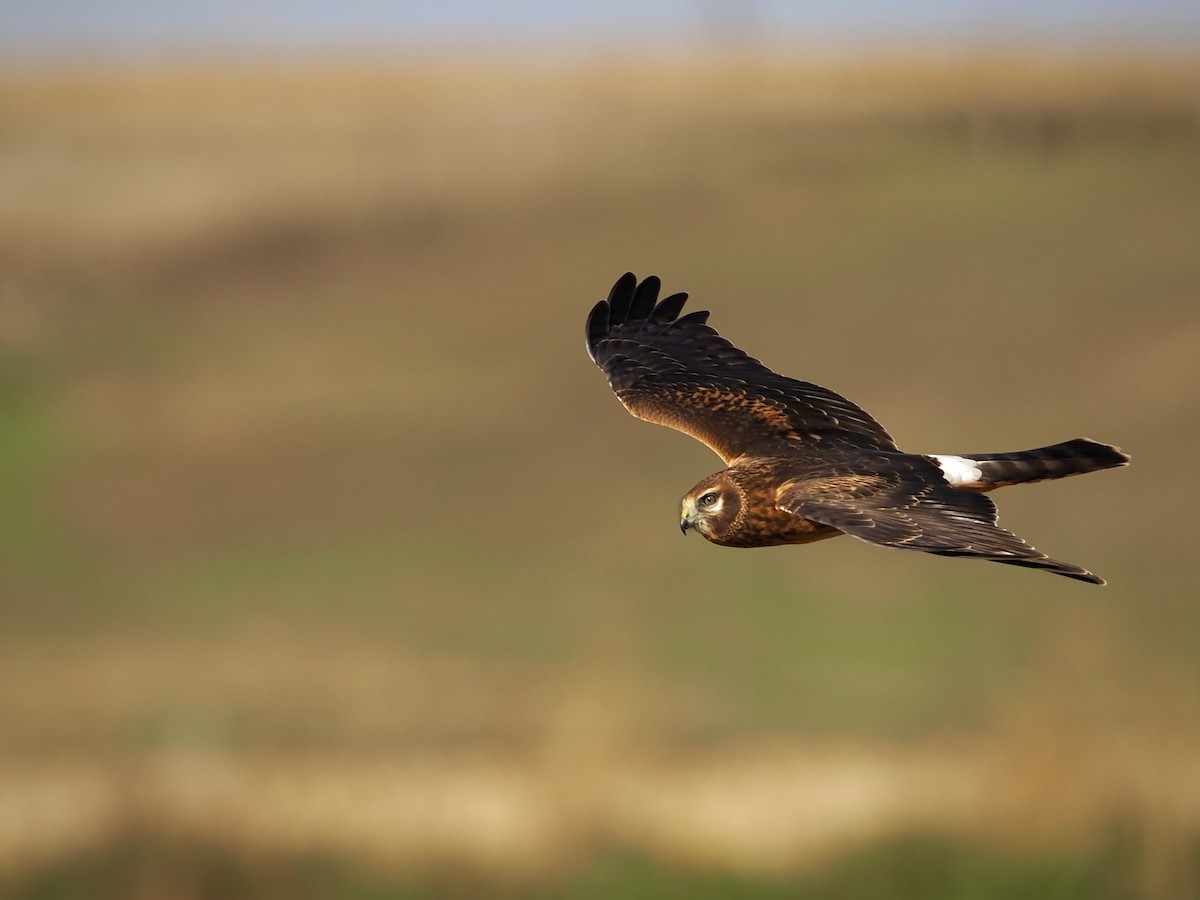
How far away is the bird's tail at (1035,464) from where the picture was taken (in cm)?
1027

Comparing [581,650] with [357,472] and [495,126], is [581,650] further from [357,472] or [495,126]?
[495,126]

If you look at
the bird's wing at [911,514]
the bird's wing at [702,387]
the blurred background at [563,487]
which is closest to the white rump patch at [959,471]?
the bird's wing at [911,514]

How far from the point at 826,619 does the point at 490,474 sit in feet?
39.0

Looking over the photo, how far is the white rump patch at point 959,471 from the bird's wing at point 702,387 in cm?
48

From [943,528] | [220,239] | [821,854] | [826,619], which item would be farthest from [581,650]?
[943,528]

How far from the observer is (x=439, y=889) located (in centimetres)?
3516

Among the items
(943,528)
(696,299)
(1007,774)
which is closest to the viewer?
(943,528)

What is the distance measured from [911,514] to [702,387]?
248 cm

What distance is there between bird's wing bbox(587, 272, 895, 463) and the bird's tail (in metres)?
0.58

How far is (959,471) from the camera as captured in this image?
10297 millimetres

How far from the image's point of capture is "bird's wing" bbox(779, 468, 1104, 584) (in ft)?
28.3

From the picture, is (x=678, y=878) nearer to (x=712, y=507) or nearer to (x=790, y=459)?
(x=790, y=459)

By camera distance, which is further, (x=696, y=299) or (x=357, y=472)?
(x=357, y=472)

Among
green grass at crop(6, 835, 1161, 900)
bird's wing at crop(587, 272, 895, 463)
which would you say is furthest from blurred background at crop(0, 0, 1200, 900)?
bird's wing at crop(587, 272, 895, 463)
